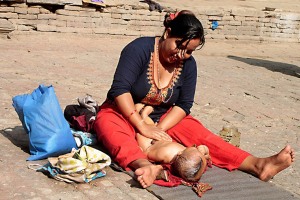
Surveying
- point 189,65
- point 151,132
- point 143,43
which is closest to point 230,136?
point 189,65

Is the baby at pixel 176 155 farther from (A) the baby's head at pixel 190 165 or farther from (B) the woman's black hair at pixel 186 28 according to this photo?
(B) the woman's black hair at pixel 186 28

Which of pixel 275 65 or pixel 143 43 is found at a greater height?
pixel 143 43

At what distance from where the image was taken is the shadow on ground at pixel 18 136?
14.7 ft

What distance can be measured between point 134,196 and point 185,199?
0.34 m

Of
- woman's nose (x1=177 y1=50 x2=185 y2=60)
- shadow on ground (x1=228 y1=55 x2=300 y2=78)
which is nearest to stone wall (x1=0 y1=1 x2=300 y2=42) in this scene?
shadow on ground (x1=228 y1=55 x2=300 y2=78)

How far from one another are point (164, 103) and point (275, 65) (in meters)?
6.90

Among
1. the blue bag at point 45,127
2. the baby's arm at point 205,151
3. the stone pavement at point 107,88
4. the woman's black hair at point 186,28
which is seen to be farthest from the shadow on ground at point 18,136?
the woman's black hair at point 186,28

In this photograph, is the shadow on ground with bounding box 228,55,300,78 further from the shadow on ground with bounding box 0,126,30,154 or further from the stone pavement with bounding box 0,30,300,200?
the shadow on ground with bounding box 0,126,30,154

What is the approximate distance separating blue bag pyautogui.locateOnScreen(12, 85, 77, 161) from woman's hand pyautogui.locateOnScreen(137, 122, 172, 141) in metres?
0.53

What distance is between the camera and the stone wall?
11.1m

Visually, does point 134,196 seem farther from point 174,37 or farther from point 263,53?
point 263,53

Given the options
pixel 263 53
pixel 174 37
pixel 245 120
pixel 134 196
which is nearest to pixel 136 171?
pixel 134 196

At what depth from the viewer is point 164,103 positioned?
4516 mm

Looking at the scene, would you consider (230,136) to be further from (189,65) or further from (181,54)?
(181,54)
